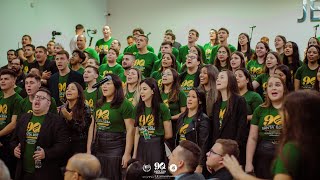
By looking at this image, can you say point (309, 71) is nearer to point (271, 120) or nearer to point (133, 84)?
point (271, 120)

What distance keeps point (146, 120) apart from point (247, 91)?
51.0 inches

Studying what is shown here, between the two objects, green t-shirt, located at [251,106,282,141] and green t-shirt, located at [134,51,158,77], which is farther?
green t-shirt, located at [134,51,158,77]

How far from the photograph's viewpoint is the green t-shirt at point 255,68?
7402mm

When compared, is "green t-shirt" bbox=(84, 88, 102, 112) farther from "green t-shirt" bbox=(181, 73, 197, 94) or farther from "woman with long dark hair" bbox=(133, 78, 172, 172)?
"green t-shirt" bbox=(181, 73, 197, 94)

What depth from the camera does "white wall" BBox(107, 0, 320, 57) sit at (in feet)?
40.3

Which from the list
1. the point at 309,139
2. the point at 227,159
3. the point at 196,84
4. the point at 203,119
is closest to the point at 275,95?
the point at 203,119

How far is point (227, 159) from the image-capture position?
2914mm

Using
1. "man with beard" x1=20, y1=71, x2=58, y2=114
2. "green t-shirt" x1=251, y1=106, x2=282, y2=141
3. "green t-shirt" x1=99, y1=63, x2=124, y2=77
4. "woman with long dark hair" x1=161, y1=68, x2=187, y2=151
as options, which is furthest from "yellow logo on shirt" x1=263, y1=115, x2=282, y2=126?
"green t-shirt" x1=99, y1=63, x2=124, y2=77

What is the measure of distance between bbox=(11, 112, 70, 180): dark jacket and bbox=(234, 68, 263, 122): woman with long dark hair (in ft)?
6.79

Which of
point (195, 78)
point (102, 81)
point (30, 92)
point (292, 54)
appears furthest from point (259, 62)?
point (30, 92)

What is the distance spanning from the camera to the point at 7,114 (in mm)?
6078

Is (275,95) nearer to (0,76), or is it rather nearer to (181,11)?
(0,76)

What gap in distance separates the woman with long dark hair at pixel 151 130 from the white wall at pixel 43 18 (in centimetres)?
619

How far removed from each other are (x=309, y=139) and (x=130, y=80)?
4217 millimetres
